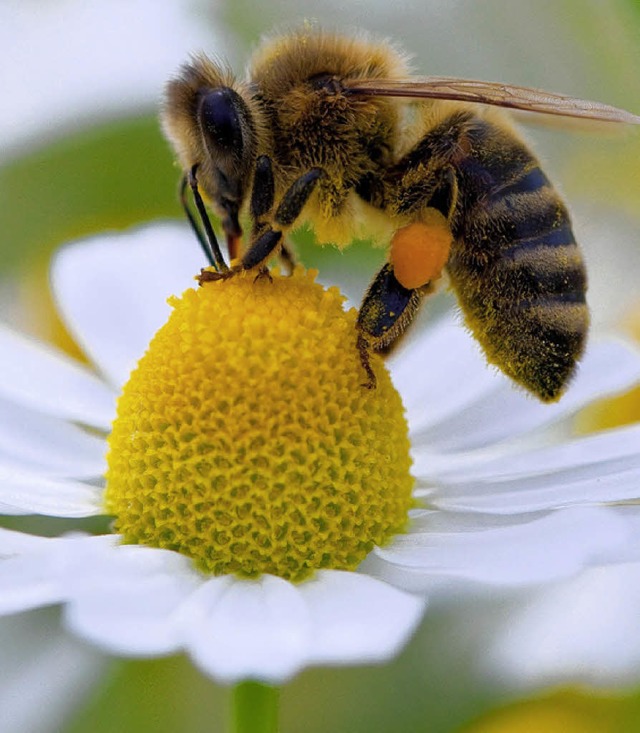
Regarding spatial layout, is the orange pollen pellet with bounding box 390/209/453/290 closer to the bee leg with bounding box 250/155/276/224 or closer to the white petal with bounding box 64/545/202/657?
the bee leg with bounding box 250/155/276/224

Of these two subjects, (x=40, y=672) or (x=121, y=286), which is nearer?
(x=40, y=672)

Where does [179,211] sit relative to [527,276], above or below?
above

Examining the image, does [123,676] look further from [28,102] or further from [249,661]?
[28,102]

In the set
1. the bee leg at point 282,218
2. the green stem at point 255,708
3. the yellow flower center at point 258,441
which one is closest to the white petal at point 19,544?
the yellow flower center at point 258,441

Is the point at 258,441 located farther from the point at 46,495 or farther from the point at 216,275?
the point at 46,495

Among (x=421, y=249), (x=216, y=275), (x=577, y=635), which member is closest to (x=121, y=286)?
(x=216, y=275)
